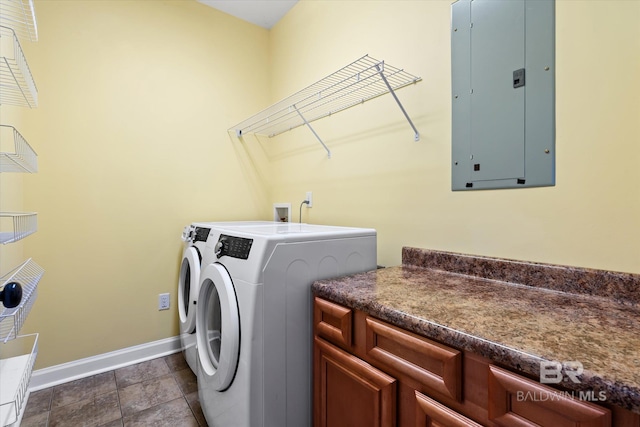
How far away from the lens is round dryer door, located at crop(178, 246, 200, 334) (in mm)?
1717

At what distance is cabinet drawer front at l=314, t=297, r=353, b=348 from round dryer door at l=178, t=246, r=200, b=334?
808 mm

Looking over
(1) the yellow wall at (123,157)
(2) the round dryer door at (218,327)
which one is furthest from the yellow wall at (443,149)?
(2) the round dryer door at (218,327)

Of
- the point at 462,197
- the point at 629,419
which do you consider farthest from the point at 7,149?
the point at 629,419

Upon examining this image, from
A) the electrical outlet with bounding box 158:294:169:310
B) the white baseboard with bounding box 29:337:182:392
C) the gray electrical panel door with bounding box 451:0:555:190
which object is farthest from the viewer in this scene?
the electrical outlet with bounding box 158:294:169:310

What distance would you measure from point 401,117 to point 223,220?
165 centimetres

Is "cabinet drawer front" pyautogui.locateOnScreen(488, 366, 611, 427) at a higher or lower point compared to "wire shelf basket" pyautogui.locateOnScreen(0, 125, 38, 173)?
lower

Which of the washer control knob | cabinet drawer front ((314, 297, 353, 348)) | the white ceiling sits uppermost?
the white ceiling

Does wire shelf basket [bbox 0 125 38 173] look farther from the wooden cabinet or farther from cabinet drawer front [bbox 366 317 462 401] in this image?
cabinet drawer front [bbox 366 317 462 401]

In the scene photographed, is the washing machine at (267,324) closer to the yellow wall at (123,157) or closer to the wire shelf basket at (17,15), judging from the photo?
the wire shelf basket at (17,15)

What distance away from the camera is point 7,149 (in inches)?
56.7

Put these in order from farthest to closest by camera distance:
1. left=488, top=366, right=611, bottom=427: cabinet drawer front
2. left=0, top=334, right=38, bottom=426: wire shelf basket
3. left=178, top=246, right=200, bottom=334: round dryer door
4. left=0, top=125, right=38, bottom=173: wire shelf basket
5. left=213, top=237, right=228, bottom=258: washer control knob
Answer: left=178, top=246, right=200, bottom=334: round dryer door, left=213, top=237, right=228, bottom=258: washer control knob, left=0, top=125, right=38, bottom=173: wire shelf basket, left=0, top=334, right=38, bottom=426: wire shelf basket, left=488, top=366, right=611, bottom=427: cabinet drawer front

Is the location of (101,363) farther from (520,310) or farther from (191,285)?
(520,310)

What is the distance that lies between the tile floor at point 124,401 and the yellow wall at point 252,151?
0.20 m

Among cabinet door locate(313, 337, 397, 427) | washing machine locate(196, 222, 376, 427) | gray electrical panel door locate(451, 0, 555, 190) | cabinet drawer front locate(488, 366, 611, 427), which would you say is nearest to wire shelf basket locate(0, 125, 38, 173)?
A: washing machine locate(196, 222, 376, 427)
